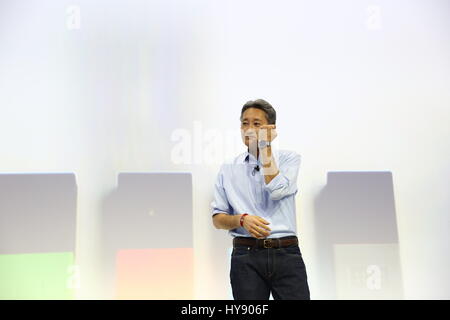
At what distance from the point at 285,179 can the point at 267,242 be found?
216 mm

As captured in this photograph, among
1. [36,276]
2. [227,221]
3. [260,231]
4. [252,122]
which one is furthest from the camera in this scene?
[36,276]

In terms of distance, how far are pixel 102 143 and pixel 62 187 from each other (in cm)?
27

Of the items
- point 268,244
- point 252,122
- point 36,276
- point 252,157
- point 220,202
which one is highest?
point 252,122

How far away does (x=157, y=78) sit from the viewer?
2.48 m

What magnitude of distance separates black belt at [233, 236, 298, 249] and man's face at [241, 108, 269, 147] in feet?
1.22

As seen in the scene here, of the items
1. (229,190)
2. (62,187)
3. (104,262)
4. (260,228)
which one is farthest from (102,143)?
(260,228)

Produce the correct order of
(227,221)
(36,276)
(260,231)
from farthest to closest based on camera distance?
(36,276), (227,221), (260,231)

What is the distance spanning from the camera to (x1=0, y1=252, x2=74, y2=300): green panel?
2.32m

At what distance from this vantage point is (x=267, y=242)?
1638 mm

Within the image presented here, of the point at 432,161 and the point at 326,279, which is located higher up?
the point at 432,161

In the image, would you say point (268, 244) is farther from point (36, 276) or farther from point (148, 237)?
point (36, 276)

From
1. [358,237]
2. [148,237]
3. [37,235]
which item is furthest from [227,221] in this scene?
[37,235]

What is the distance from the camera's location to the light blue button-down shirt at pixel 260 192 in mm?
1690
